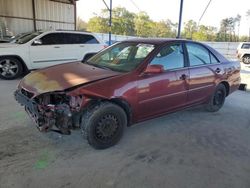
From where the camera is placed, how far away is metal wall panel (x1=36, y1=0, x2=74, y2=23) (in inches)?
605

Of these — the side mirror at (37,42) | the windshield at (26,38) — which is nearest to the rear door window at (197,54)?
the side mirror at (37,42)

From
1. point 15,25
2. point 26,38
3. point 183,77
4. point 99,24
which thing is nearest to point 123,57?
point 183,77

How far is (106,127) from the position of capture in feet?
11.4

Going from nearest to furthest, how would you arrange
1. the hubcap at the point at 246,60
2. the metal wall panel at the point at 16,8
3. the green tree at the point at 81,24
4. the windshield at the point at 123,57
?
the windshield at the point at 123,57
the metal wall panel at the point at 16,8
the hubcap at the point at 246,60
the green tree at the point at 81,24

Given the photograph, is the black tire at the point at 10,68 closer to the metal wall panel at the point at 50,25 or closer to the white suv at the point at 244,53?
the metal wall panel at the point at 50,25

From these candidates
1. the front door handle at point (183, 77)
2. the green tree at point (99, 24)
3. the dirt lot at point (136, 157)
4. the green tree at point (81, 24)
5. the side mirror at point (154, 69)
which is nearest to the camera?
the dirt lot at point (136, 157)

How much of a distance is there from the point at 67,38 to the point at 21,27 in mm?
7300

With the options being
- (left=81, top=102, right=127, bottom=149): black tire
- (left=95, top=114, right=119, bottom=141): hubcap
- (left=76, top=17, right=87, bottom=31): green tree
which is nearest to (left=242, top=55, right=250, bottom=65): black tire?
(left=81, top=102, right=127, bottom=149): black tire

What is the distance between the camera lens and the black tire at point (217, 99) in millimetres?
5148

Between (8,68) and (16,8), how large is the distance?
26.3ft

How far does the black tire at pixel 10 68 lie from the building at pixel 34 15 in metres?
6.72

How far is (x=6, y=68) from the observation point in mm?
7891

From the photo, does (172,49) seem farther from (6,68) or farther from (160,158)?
(6,68)

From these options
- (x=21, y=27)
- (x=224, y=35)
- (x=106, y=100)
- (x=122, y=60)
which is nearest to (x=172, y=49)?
(x=122, y=60)
